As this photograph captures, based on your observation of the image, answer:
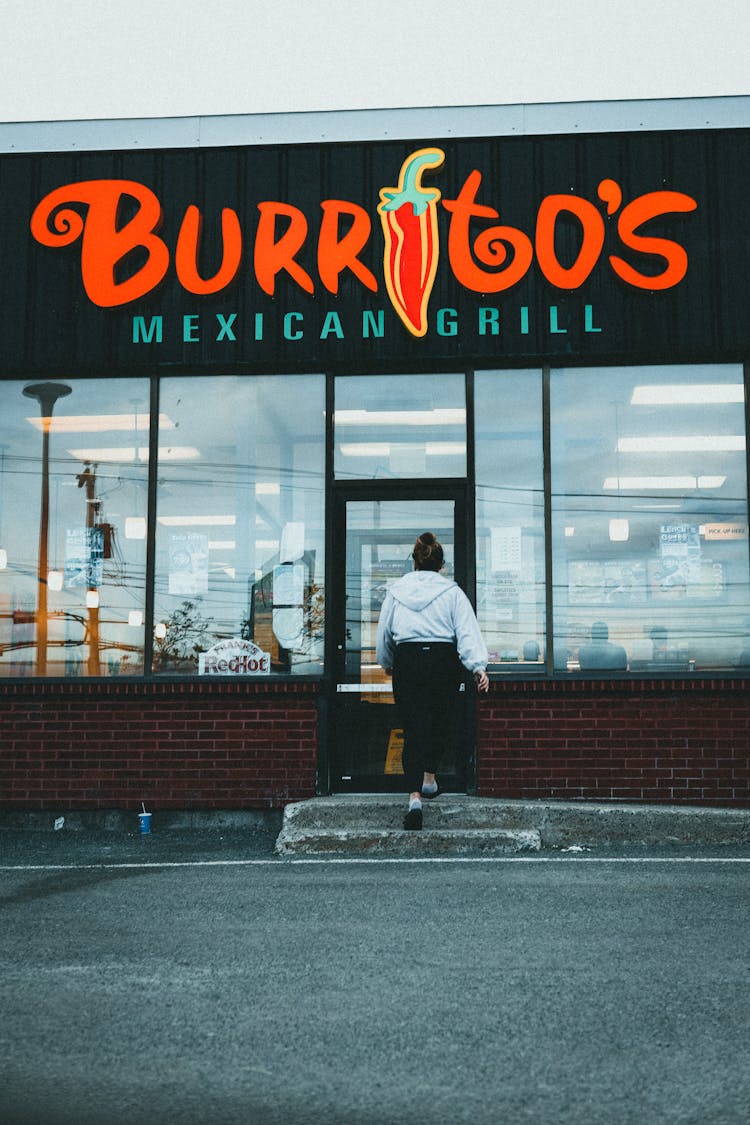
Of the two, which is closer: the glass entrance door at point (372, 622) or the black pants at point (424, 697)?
the black pants at point (424, 697)

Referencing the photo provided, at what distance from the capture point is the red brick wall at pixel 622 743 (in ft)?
29.1

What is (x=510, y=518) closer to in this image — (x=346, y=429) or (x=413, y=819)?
(x=346, y=429)

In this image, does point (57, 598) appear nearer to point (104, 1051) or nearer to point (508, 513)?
point (508, 513)

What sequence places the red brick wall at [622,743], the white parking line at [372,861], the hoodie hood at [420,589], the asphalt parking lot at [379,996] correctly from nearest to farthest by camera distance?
the asphalt parking lot at [379,996]
the white parking line at [372,861]
the hoodie hood at [420,589]
the red brick wall at [622,743]

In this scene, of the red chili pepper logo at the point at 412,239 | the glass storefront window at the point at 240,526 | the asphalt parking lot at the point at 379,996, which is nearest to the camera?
the asphalt parking lot at the point at 379,996

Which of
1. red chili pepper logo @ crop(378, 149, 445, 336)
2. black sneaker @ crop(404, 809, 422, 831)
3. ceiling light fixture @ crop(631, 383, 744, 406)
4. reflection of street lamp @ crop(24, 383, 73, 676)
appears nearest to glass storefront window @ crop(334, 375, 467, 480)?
red chili pepper logo @ crop(378, 149, 445, 336)

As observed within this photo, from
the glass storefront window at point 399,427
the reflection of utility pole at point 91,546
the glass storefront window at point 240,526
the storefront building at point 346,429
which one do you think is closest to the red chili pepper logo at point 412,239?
the storefront building at point 346,429

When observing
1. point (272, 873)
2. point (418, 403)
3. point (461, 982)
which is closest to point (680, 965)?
point (461, 982)

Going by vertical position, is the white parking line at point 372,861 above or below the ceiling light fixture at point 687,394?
below

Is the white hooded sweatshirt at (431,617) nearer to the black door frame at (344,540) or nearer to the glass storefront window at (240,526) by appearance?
the black door frame at (344,540)

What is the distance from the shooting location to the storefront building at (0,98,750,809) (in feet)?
30.0

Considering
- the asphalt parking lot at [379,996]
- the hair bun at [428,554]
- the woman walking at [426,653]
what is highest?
the hair bun at [428,554]

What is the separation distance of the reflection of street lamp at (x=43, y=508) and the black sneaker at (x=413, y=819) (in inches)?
139

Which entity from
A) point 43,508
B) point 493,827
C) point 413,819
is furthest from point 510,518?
point 43,508
